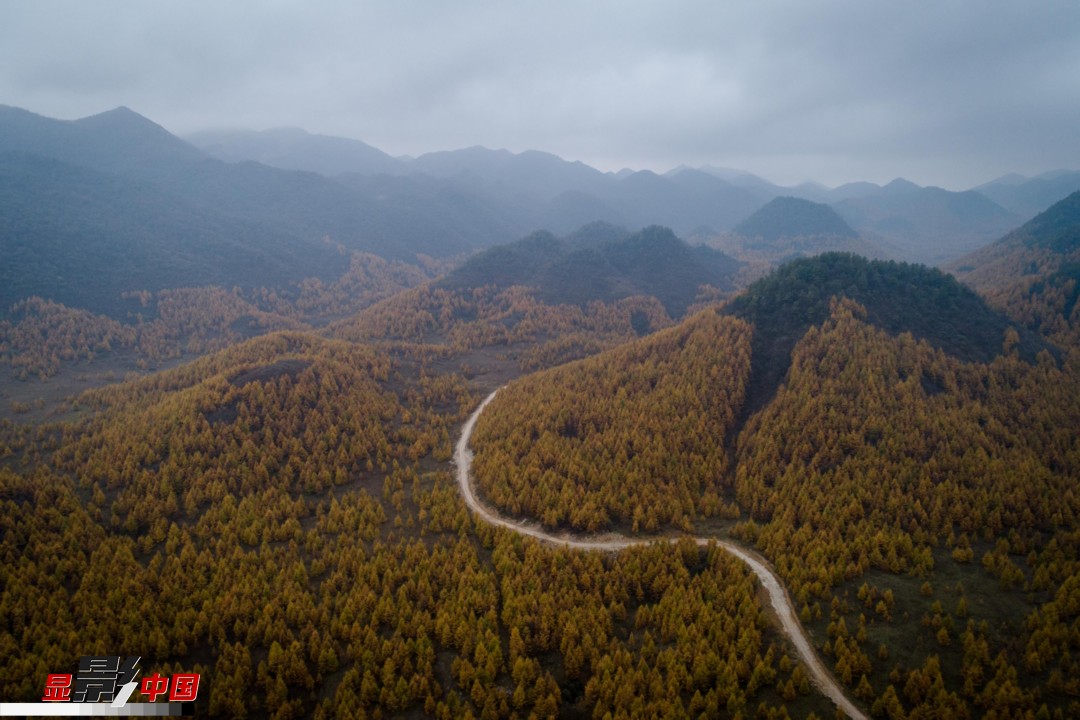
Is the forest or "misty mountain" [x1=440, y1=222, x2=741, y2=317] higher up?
"misty mountain" [x1=440, y1=222, x2=741, y2=317]

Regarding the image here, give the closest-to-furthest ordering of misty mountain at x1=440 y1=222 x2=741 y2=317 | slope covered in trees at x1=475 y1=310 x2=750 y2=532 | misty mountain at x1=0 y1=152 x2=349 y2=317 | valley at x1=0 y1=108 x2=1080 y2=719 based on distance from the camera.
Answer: valley at x1=0 y1=108 x2=1080 y2=719, slope covered in trees at x1=475 y1=310 x2=750 y2=532, misty mountain at x1=0 y1=152 x2=349 y2=317, misty mountain at x1=440 y1=222 x2=741 y2=317

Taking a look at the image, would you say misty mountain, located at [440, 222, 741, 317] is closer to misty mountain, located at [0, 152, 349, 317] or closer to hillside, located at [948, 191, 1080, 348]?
hillside, located at [948, 191, 1080, 348]

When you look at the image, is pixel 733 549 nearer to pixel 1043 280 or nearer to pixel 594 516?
pixel 594 516

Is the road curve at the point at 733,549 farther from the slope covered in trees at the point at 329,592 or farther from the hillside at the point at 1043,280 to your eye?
the hillside at the point at 1043,280

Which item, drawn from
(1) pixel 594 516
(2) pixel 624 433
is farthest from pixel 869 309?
(1) pixel 594 516

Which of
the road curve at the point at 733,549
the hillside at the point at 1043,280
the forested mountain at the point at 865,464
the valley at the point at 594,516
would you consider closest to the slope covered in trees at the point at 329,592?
the valley at the point at 594,516

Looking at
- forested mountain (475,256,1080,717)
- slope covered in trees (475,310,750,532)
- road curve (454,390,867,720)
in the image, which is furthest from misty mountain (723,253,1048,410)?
road curve (454,390,867,720)
